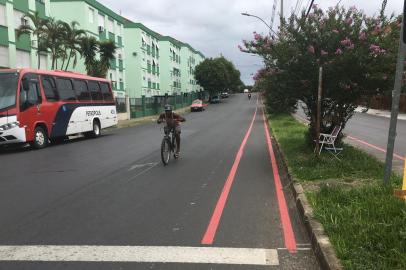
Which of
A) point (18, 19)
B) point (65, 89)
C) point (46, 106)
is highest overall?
point (18, 19)

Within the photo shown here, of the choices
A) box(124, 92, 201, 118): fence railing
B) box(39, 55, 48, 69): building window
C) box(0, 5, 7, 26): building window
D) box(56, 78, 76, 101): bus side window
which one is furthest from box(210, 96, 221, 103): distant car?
box(56, 78, 76, 101): bus side window

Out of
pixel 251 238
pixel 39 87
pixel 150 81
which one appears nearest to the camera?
pixel 251 238

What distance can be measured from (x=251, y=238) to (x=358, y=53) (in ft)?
21.5

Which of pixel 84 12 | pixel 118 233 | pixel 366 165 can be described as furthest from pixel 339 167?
pixel 84 12

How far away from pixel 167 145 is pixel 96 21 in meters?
36.8

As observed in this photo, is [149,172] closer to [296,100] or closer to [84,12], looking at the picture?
[296,100]

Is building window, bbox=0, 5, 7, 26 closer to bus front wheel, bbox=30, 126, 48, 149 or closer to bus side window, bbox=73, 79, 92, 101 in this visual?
Answer: bus side window, bbox=73, 79, 92, 101

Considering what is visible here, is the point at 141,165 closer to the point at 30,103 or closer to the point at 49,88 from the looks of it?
the point at 30,103

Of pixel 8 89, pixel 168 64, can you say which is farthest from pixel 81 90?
pixel 168 64

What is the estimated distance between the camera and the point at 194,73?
97.4m

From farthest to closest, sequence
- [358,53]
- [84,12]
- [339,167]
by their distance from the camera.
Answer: [84,12] < [358,53] < [339,167]

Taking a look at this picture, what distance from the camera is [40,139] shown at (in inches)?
725

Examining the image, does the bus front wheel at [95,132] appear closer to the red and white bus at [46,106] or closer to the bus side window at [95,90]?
the red and white bus at [46,106]

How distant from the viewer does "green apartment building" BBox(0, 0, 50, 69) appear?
1221 inches
